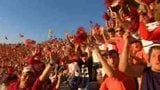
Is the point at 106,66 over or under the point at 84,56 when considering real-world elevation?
under

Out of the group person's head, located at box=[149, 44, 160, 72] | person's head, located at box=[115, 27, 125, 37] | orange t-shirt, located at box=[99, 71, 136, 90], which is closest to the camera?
person's head, located at box=[149, 44, 160, 72]

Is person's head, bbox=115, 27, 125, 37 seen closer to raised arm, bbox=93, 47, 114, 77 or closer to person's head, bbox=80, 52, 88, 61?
raised arm, bbox=93, 47, 114, 77

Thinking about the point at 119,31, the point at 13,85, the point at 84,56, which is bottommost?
the point at 13,85

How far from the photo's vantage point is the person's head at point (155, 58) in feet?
17.9

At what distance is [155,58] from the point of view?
5.46 metres

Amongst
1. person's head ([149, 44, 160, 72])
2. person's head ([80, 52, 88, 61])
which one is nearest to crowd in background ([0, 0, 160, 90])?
person's head ([149, 44, 160, 72])

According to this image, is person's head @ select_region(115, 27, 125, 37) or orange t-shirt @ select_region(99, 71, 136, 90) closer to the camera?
orange t-shirt @ select_region(99, 71, 136, 90)

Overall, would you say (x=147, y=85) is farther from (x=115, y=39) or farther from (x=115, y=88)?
(x=115, y=39)

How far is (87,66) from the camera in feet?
38.7

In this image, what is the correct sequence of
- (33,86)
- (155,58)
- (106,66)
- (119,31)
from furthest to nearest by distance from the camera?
(119,31) < (33,86) < (106,66) < (155,58)

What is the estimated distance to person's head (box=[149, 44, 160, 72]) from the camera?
5441 millimetres

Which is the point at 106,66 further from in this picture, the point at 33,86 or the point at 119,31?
the point at 119,31

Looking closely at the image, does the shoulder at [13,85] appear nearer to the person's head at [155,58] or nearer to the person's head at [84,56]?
the person's head at [155,58]

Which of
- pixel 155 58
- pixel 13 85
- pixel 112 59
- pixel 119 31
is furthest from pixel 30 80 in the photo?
pixel 155 58
